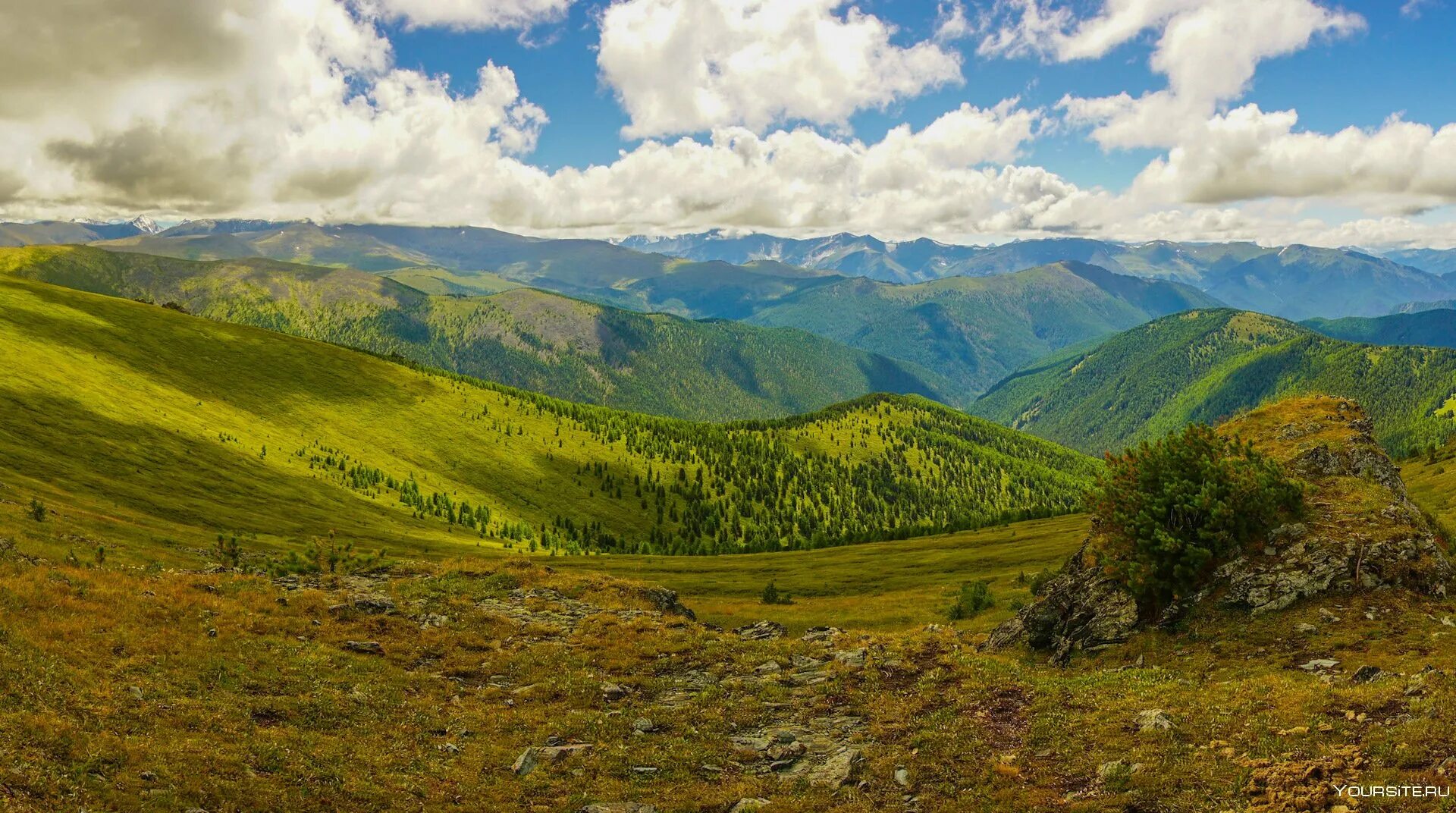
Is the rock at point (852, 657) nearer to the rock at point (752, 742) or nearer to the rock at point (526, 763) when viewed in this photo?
the rock at point (752, 742)

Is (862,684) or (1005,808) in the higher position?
(1005,808)

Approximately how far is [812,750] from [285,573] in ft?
172

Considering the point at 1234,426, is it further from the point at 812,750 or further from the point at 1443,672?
the point at 812,750

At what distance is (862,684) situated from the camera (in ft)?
125

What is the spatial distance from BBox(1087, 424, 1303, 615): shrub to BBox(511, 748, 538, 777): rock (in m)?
35.4

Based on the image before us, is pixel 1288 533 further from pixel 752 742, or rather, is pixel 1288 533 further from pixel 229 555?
pixel 229 555

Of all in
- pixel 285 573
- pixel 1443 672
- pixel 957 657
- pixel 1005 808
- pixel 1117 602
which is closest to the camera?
pixel 1005 808

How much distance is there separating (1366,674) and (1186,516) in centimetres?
1491

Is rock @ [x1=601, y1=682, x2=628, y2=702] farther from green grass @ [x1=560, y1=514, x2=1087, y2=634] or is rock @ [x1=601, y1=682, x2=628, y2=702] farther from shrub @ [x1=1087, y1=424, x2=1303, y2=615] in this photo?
green grass @ [x1=560, y1=514, x2=1087, y2=634]

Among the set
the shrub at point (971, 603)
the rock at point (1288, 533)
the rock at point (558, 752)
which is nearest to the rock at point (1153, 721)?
the rock at point (1288, 533)

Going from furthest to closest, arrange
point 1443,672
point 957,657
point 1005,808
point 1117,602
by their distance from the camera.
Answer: point 1117,602, point 957,657, point 1443,672, point 1005,808

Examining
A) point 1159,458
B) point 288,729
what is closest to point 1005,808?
point 288,729

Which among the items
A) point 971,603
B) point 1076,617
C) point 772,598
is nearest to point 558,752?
point 1076,617

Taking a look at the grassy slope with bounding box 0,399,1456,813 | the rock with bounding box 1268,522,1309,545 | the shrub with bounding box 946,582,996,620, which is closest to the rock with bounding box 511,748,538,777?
the grassy slope with bounding box 0,399,1456,813
